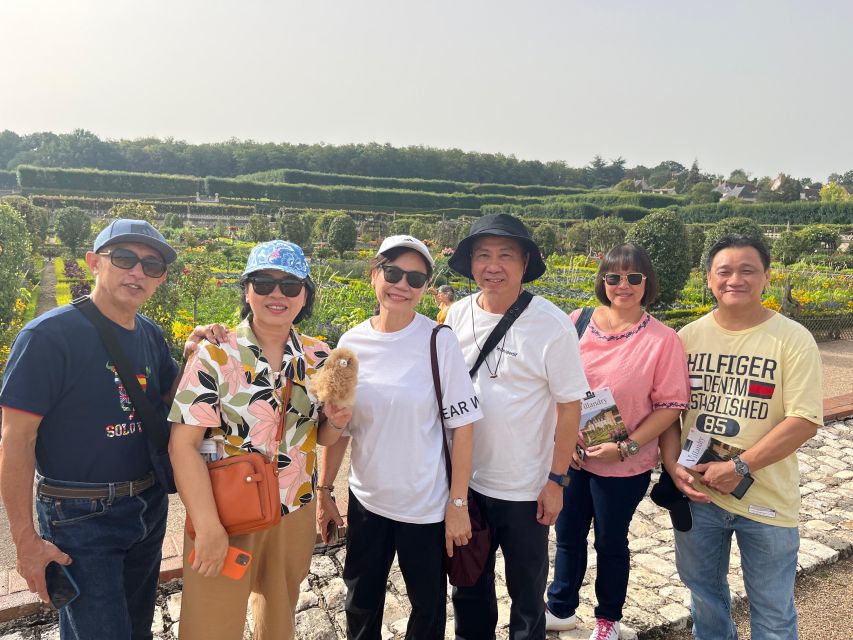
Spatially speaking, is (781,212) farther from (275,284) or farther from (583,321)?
(275,284)

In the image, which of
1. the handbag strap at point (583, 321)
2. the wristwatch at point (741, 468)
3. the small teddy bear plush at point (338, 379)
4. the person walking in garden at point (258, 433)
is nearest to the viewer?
the person walking in garden at point (258, 433)

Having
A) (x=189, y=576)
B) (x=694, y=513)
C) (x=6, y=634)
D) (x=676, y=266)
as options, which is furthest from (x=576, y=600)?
(x=676, y=266)

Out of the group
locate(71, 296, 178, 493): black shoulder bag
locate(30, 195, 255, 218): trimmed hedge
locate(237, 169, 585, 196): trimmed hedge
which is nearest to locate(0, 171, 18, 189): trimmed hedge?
locate(237, 169, 585, 196): trimmed hedge

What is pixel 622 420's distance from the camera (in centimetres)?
224

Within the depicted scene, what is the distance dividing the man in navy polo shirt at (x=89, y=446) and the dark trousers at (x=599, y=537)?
1.61m

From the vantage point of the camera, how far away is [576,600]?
99.7 inches

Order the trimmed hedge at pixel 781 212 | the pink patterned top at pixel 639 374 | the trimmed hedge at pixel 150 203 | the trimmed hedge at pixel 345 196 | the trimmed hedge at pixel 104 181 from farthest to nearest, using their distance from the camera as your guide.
Result: the trimmed hedge at pixel 345 196 < the trimmed hedge at pixel 104 181 < the trimmed hedge at pixel 781 212 < the trimmed hedge at pixel 150 203 < the pink patterned top at pixel 639 374

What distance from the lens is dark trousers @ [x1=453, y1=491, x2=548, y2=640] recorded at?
2004 millimetres

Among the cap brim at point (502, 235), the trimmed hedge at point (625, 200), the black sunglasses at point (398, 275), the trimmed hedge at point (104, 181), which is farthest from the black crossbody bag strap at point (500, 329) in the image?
the trimmed hedge at point (625, 200)

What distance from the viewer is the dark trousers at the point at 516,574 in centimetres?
200

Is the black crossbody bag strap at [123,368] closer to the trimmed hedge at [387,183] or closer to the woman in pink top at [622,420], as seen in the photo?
the woman in pink top at [622,420]

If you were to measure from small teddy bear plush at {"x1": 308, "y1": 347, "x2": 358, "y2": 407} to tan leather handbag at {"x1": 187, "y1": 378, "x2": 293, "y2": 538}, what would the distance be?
250 millimetres

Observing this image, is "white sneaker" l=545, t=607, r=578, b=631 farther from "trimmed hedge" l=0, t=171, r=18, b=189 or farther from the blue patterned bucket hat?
"trimmed hedge" l=0, t=171, r=18, b=189

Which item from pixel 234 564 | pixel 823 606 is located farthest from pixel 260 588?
pixel 823 606
